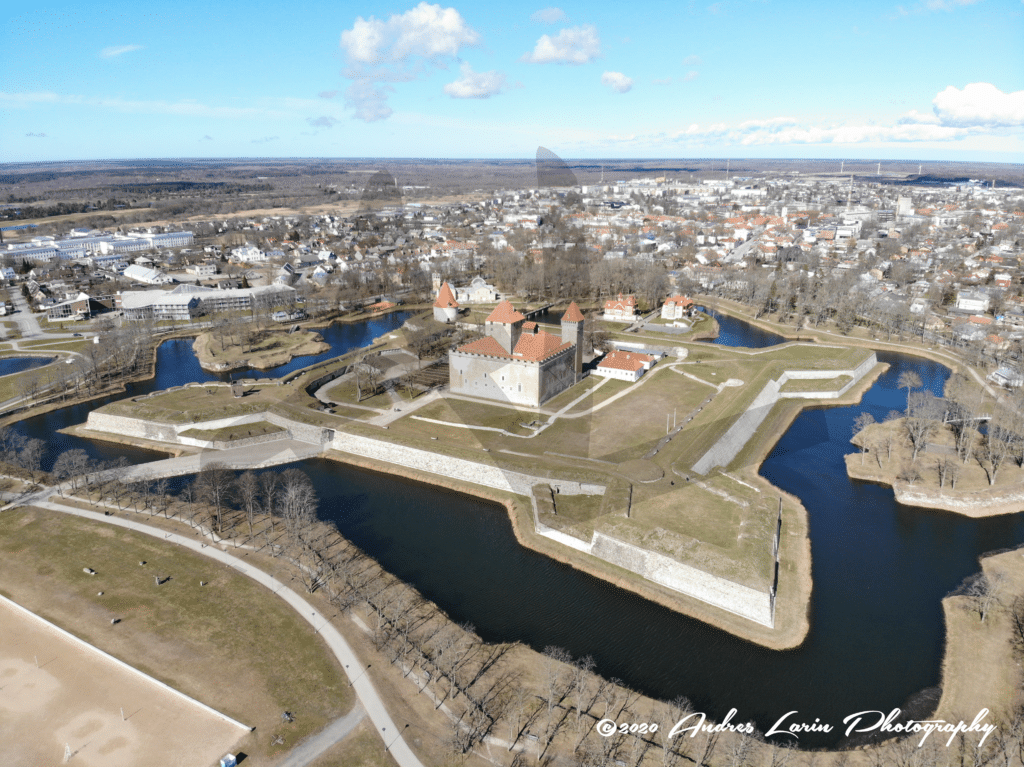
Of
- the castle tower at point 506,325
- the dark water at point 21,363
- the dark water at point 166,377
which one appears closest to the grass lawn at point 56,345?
the dark water at point 21,363

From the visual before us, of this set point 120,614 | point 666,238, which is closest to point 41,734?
point 120,614

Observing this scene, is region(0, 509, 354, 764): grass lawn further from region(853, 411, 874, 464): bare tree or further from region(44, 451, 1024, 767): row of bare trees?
region(853, 411, 874, 464): bare tree

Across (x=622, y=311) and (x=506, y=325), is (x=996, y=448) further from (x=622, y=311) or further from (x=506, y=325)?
(x=622, y=311)

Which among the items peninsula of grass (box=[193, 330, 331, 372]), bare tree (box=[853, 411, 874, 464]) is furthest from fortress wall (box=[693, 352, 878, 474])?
peninsula of grass (box=[193, 330, 331, 372])

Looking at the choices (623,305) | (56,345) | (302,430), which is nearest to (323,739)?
(302,430)

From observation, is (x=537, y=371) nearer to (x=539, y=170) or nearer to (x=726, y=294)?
(x=539, y=170)

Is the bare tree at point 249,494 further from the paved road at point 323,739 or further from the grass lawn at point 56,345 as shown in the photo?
the grass lawn at point 56,345
